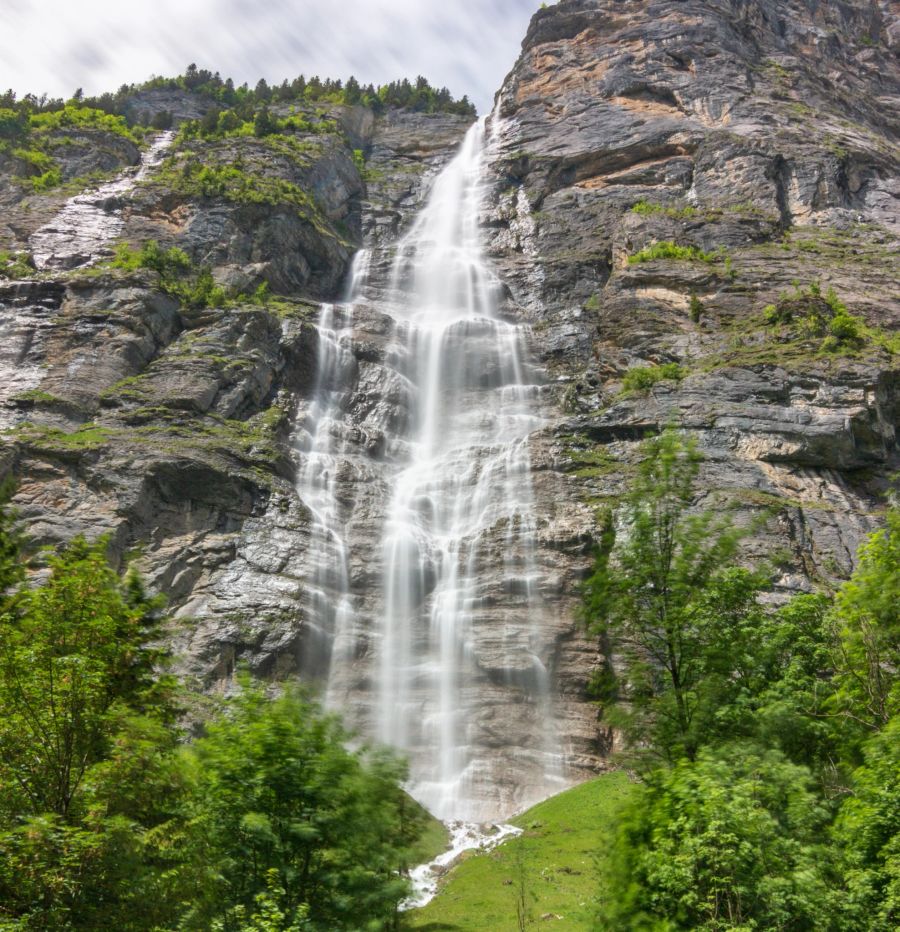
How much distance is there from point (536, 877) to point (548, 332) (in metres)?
37.5

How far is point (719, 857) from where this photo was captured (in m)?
8.02

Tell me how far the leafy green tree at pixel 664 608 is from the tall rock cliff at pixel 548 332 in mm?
2408

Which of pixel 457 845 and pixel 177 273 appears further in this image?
pixel 177 273

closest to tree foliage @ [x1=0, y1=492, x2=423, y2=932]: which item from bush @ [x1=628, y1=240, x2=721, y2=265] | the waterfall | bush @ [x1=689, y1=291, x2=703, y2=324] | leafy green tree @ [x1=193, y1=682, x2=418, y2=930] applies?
leafy green tree @ [x1=193, y1=682, x2=418, y2=930]

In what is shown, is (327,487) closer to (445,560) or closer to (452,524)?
(452,524)

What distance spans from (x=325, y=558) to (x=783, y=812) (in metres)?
28.4

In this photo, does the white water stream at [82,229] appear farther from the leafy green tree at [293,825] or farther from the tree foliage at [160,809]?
the leafy green tree at [293,825]

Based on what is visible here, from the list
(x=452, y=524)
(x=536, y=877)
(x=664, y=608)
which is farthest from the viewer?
(x=452, y=524)

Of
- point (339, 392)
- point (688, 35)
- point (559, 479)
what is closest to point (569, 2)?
point (688, 35)

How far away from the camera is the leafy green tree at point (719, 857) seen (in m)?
8.06

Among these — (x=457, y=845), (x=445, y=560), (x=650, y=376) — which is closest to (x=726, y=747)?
(x=457, y=845)

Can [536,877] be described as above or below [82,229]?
below

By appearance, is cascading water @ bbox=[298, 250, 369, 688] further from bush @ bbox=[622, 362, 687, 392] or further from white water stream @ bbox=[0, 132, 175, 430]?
bush @ bbox=[622, 362, 687, 392]

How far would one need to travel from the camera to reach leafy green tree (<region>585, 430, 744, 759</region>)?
35.6ft
